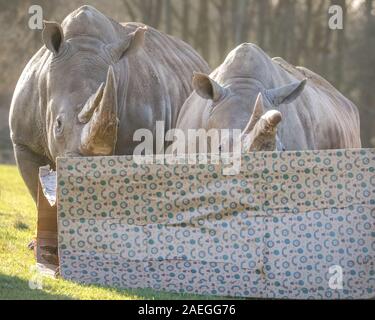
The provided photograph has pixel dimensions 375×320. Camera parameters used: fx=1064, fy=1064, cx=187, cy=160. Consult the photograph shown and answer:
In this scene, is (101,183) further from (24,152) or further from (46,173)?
(24,152)

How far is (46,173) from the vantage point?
32.1 ft

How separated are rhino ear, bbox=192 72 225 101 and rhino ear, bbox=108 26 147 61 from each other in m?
1.29

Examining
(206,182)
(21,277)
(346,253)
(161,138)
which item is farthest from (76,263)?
(161,138)

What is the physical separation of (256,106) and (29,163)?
3.49 m

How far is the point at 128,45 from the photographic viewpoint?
36.3 feet

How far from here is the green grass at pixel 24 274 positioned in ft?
27.1

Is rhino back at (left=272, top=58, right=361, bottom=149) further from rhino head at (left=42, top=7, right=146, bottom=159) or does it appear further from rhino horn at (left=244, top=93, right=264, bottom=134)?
rhino head at (left=42, top=7, right=146, bottom=159)

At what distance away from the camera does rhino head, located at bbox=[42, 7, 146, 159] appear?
31.9ft

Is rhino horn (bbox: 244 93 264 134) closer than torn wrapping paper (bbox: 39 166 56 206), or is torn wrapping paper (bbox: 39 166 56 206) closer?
rhino horn (bbox: 244 93 264 134)

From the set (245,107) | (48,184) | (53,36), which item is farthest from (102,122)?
(53,36)

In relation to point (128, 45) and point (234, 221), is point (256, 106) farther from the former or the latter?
point (128, 45)

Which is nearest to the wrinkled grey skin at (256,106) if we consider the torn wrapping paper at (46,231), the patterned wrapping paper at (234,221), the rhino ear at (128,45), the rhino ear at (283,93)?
the rhino ear at (283,93)

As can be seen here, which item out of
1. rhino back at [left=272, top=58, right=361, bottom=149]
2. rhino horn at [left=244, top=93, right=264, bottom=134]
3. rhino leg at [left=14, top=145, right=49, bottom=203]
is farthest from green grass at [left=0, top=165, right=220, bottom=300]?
rhino back at [left=272, top=58, right=361, bottom=149]
